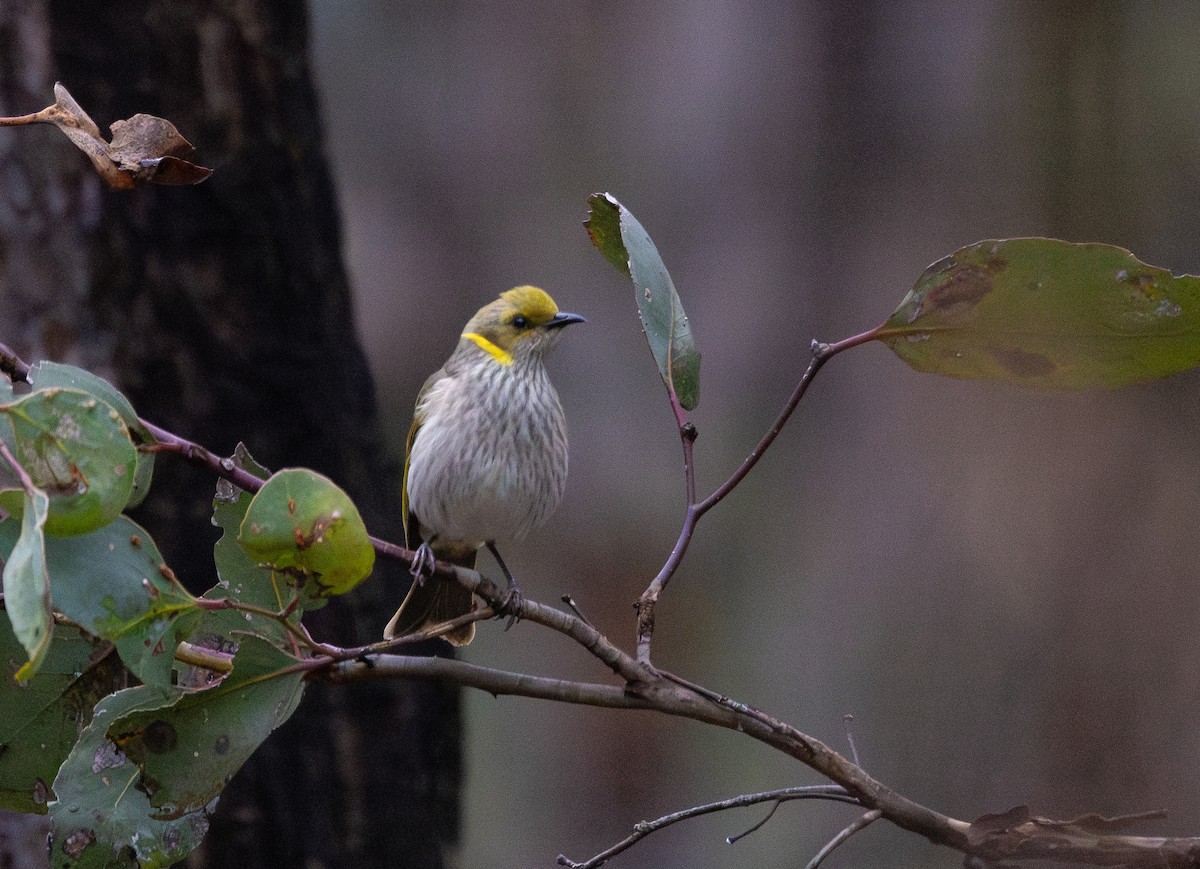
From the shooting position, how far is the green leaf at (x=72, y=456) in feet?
3.00

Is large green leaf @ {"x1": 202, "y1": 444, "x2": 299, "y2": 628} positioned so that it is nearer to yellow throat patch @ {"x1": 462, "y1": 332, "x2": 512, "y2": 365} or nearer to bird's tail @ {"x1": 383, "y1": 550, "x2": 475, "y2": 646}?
bird's tail @ {"x1": 383, "y1": 550, "x2": 475, "y2": 646}

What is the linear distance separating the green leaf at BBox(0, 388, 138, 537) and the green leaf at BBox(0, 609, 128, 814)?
0.30 m

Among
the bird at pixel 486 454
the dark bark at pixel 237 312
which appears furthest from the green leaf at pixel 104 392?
the dark bark at pixel 237 312

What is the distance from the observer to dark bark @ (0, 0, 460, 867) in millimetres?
2514

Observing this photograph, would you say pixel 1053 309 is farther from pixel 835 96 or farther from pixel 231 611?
pixel 835 96

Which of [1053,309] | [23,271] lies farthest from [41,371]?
[23,271]

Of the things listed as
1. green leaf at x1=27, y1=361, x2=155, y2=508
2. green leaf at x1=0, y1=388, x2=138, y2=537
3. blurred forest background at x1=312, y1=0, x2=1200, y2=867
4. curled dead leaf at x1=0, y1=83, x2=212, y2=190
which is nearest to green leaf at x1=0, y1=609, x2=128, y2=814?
green leaf at x1=27, y1=361, x2=155, y2=508

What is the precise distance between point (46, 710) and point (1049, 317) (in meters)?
1.06

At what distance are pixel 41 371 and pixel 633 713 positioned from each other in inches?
184

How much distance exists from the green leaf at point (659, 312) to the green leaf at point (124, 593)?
54cm

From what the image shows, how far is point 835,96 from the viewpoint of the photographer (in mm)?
5383

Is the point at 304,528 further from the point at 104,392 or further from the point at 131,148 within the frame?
the point at 131,148

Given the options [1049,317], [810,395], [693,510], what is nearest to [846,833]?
[693,510]

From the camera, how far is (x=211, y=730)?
1094 millimetres
